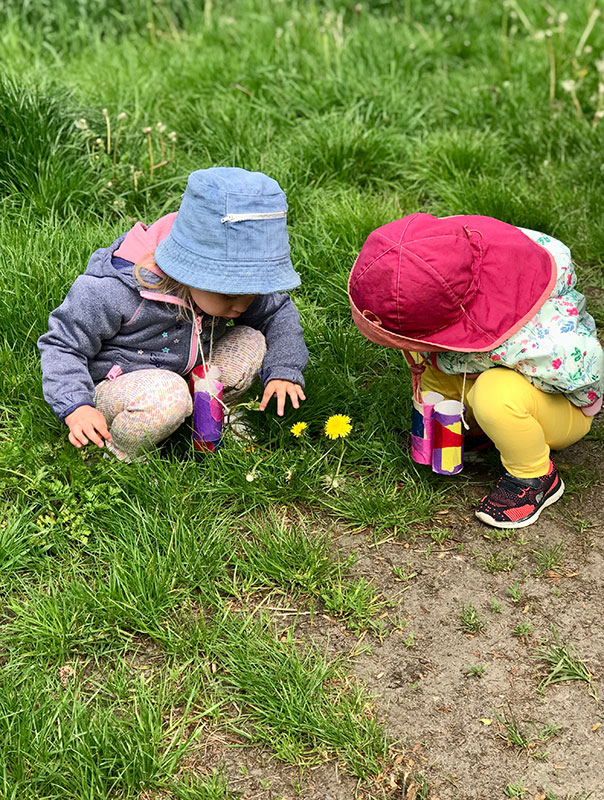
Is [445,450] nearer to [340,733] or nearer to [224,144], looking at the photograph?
[340,733]

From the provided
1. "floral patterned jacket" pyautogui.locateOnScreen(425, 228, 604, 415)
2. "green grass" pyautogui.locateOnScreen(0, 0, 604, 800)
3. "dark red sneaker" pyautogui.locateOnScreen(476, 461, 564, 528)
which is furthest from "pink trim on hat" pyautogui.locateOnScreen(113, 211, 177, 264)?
"dark red sneaker" pyautogui.locateOnScreen(476, 461, 564, 528)

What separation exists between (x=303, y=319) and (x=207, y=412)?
0.86 metres

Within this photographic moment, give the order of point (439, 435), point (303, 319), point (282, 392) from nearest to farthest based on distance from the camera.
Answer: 1. point (439, 435)
2. point (282, 392)
3. point (303, 319)

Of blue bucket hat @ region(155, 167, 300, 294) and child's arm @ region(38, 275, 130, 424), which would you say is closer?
blue bucket hat @ region(155, 167, 300, 294)

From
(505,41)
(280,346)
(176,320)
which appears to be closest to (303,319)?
(280,346)

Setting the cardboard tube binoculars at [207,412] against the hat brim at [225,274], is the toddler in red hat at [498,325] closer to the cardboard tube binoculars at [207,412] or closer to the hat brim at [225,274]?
the hat brim at [225,274]

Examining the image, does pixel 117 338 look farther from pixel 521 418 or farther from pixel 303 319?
pixel 521 418

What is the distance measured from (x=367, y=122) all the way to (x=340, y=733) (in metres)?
3.30

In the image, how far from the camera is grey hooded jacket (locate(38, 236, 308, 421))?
287 cm

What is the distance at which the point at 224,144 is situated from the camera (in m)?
4.51

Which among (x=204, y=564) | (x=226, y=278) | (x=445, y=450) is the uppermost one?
(x=226, y=278)

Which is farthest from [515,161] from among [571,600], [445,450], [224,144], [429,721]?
[429,721]

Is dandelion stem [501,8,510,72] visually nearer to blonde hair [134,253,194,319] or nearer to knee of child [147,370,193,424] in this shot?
blonde hair [134,253,194,319]

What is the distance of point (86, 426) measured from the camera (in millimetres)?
2779
